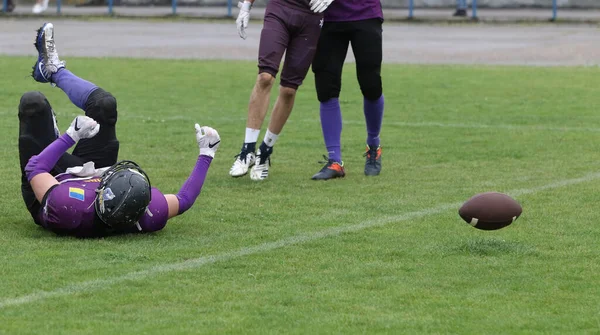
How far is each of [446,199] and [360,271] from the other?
91.3 inches

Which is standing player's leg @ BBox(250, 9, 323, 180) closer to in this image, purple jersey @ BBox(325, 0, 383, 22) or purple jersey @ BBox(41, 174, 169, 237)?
purple jersey @ BBox(325, 0, 383, 22)

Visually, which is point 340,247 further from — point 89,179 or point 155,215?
point 89,179

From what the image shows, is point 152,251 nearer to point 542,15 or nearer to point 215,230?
point 215,230

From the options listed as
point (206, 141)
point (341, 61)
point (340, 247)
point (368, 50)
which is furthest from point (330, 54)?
point (340, 247)

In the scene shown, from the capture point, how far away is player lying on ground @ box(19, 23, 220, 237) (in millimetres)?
6547

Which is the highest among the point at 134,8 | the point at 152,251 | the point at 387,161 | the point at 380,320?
the point at 380,320

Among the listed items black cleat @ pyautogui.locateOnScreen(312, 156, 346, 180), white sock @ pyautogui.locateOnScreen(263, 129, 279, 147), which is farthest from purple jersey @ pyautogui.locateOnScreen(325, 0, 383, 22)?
black cleat @ pyautogui.locateOnScreen(312, 156, 346, 180)

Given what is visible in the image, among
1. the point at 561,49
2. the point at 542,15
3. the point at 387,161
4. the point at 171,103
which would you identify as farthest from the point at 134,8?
the point at 387,161

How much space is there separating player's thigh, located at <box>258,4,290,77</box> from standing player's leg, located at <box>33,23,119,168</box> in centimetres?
164

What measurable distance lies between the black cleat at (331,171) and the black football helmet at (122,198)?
2.78 metres

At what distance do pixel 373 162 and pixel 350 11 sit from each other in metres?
1.20

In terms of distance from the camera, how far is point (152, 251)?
21.4ft

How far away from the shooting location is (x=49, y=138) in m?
7.09

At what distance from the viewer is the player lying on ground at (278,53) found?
360 inches
